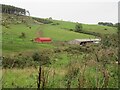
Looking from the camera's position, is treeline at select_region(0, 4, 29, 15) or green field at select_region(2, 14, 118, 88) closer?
green field at select_region(2, 14, 118, 88)

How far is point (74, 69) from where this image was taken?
21.2ft

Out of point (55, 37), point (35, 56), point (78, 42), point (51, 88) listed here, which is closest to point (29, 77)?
point (51, 88)

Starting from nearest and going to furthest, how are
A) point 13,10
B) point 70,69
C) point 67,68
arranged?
1. point 70,69
2. point 67,68
3. point 13,10

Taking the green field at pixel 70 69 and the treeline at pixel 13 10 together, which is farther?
the treeline at pixel 13 10

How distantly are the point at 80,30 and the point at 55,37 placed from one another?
16093 mm

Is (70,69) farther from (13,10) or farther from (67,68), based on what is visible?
(13,10)

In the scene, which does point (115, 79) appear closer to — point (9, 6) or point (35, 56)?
point (35, 56)

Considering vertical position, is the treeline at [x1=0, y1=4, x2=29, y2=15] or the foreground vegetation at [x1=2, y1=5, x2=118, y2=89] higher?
the treeline at [x1=0, y1=4, x2=29, y2=15]

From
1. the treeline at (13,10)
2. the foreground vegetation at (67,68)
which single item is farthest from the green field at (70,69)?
the treeline at (13,10)

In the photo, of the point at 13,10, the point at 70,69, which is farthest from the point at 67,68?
the point at 13,10

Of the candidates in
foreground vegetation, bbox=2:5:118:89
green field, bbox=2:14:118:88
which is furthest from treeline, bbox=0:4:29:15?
green field, bbox=2:14:118:88

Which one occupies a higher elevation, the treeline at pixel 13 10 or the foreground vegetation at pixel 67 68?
the treeline at pixel 13 10

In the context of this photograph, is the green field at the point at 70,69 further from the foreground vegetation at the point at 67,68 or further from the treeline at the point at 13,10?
the treeline at the point at 13,10

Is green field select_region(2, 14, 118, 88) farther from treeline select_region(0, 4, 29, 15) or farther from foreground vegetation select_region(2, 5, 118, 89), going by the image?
treeline select_region(0, 4, 29, 15)
